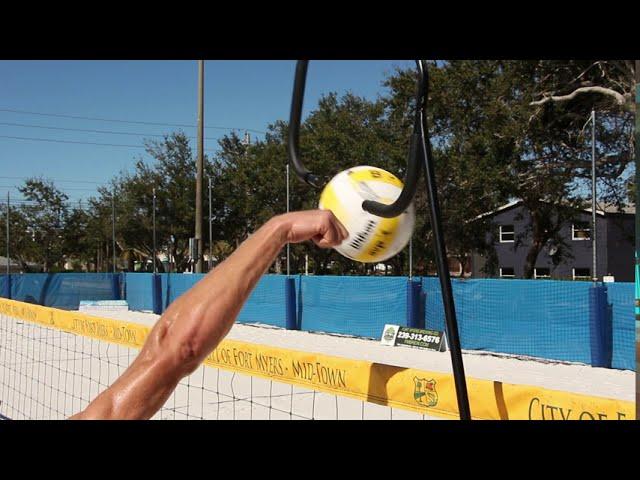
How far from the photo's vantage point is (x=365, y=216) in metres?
1.64

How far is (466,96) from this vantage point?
24328 mm

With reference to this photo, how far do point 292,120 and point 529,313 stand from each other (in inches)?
493

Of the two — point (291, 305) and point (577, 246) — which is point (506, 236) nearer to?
point (577, 246)

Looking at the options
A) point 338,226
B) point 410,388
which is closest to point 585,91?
point 410,388

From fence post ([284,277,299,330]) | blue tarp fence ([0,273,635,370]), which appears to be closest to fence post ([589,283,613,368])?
blue tarp fence ([0,273,635,370])

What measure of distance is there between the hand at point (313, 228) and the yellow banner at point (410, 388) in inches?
34.6

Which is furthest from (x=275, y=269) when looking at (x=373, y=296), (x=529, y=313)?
(x=529, y=313)

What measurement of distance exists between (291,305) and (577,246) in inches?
1034

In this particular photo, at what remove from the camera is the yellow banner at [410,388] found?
1.86 meters

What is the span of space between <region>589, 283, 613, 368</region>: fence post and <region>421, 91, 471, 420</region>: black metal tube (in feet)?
38.9

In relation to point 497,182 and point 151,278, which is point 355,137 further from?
point 151,278

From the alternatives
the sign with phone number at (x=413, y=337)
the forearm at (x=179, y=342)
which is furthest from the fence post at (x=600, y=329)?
the forearm at (x=179, y=342)

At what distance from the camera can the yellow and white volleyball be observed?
5.39ft
